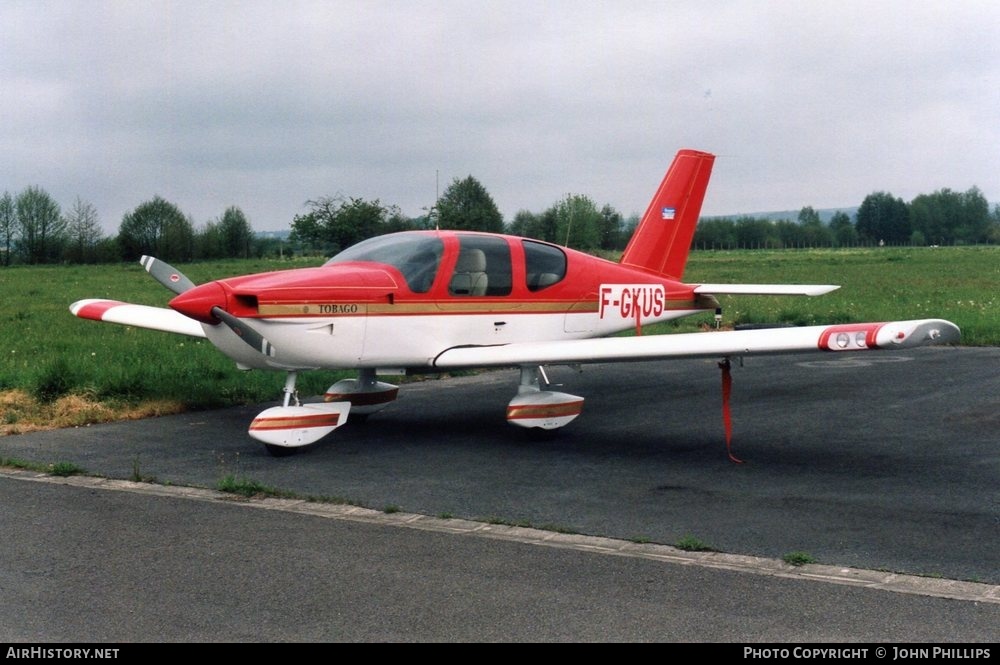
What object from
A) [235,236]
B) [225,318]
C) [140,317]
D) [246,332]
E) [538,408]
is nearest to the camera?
[225,318]

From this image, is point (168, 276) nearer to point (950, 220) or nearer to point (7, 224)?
point (7, 224)

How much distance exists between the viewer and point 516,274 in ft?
33.6

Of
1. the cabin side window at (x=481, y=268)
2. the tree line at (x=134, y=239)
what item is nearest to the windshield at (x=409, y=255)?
the cabin side window at (x=481, y=268)

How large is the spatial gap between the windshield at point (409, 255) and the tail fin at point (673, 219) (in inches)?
137

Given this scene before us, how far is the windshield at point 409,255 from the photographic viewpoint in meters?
9.58

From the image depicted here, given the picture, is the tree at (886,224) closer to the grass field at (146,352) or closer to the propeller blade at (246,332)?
the grass field at (146,352)

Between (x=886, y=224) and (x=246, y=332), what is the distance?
144 m

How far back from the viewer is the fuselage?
8.85 meters

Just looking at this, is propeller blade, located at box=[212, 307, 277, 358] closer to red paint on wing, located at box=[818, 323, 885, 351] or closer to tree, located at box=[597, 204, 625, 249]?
red paint on wing, located at box=[818, 323, 885, 351]

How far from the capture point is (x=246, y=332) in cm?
866
